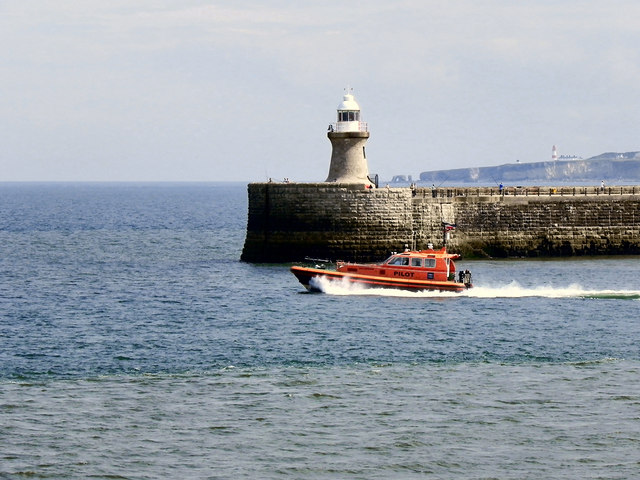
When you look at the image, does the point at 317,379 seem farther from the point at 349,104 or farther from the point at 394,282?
the point at 349,104

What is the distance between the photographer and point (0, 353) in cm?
3069

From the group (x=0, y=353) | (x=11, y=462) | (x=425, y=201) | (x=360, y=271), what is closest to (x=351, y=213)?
(x=425, y=201)

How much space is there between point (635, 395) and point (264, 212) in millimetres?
29192

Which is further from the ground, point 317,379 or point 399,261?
point 399,261

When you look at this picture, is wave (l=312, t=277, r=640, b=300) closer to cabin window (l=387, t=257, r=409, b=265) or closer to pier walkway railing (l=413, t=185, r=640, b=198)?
cabin window (l=387, t=257, r=409, b=265)

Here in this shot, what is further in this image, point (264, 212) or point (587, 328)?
point (264, 212)

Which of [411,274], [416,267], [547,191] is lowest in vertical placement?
[411,274]

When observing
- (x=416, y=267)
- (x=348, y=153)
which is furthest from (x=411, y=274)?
(x=348, y=153)

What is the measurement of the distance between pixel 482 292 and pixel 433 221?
11.0 meters

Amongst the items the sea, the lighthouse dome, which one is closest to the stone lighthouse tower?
the lighthouse dome

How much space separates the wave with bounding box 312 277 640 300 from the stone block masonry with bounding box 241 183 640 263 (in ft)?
26.0

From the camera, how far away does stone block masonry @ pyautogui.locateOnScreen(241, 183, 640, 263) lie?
51.2m

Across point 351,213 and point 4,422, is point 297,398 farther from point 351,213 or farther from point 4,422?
point 351,213

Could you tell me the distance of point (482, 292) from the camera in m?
→ 42.8
